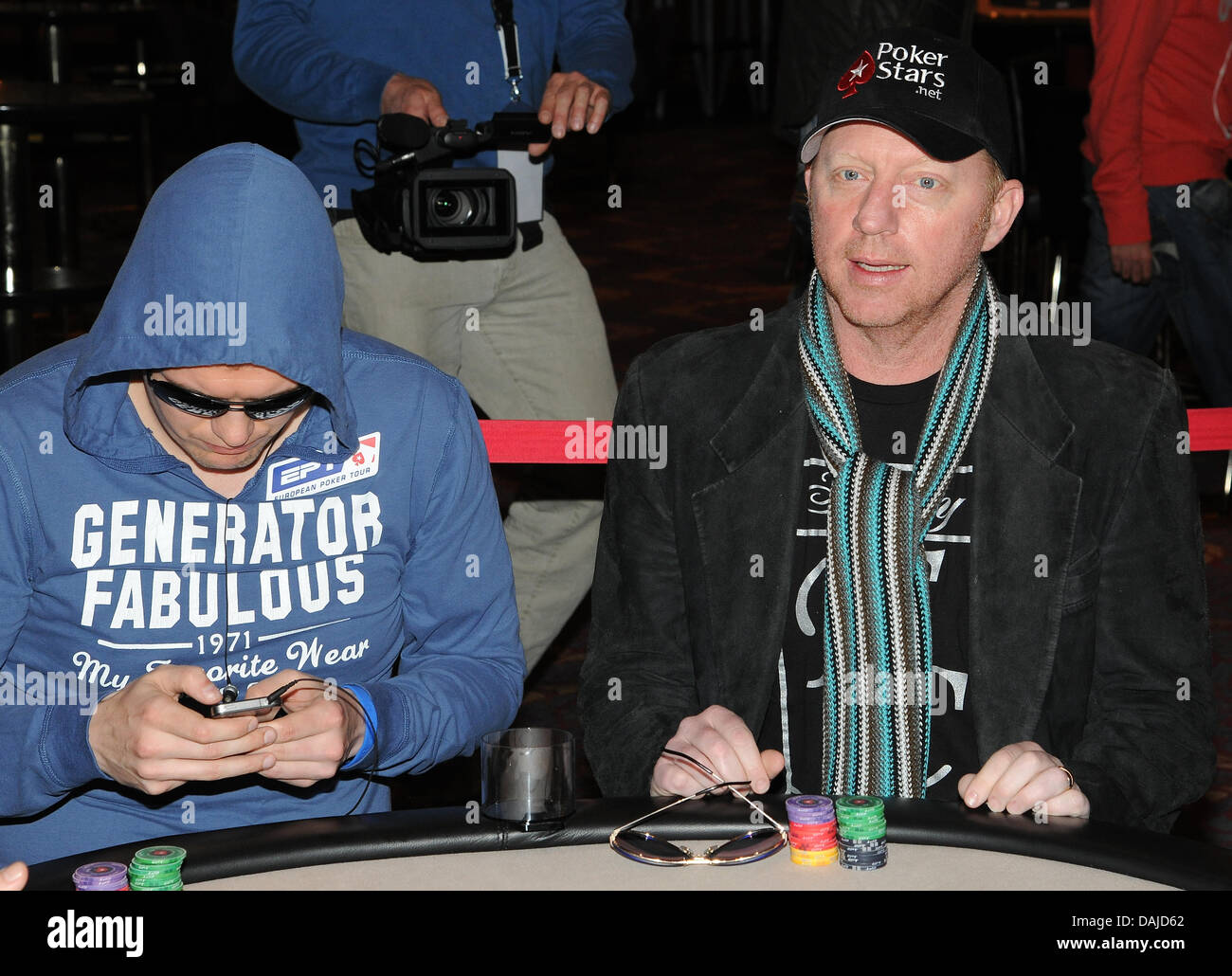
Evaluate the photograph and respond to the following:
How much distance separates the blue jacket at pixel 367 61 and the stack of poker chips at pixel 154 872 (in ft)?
6.95

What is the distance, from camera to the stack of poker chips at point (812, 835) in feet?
5.03

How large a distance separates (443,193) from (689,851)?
2.02 metres

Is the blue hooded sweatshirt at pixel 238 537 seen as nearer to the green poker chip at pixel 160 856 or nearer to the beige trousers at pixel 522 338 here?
the green poker chip at pixel 160 856

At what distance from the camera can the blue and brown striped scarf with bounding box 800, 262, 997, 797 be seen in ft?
6.75

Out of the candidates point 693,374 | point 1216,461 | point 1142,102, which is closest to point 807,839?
point 693,374

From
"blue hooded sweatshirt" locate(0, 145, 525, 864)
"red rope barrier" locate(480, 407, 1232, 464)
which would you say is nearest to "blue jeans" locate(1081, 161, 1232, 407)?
"red rope barrier" locate(480, 407, 1232, 464)

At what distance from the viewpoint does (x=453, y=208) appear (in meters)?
3.32

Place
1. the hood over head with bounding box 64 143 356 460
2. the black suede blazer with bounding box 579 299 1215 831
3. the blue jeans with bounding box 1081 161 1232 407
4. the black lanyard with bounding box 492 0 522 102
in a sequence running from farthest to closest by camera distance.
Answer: the blue jeans with bounding box 1081 161 1232 407
the black lanyard with bounding box 492 0 522 102
the black suede blazer with bounding box 579 299 1215 831
the hood over head with bounding box 64 143 356 460

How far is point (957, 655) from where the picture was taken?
6.99 ft
